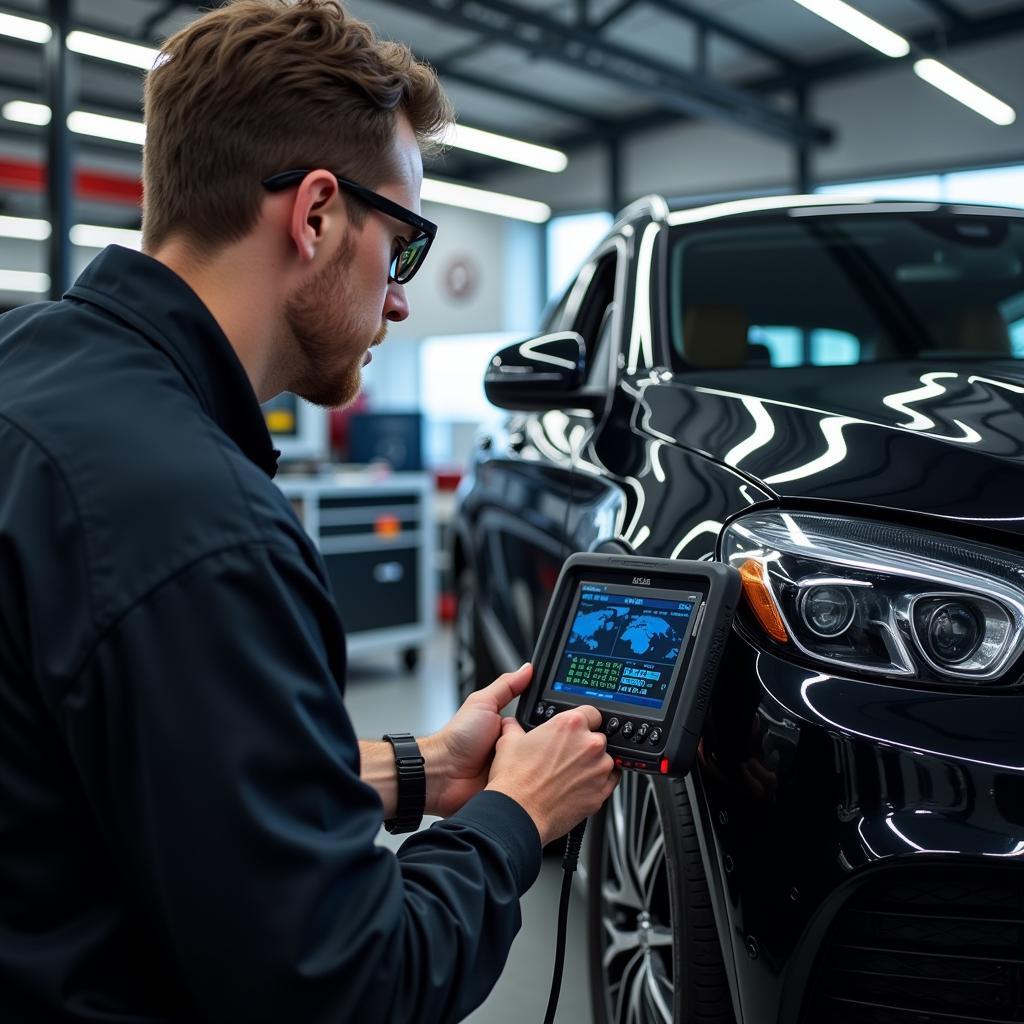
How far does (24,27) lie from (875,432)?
6529 millimetres

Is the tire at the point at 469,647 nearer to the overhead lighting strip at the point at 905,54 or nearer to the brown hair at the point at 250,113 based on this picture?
the brown hair at the point at 250,113

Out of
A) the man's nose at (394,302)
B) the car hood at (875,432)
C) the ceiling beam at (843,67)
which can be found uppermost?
the ceiling beam at (843,67)

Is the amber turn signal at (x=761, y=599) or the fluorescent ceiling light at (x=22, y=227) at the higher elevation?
the fluorescent ceiling light at (x=22, y=227)

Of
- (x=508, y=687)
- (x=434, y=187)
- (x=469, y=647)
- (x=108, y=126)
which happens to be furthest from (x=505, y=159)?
(x=508, y=687)

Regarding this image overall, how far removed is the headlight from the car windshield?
3.19 ft

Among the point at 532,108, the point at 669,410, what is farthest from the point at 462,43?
the point at 669,410

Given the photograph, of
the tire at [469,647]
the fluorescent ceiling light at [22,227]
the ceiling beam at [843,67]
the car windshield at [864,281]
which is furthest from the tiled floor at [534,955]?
the fluorescent ceiling light at [22,227]

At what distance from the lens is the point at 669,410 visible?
155 cm

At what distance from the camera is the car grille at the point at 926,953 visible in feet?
3.31

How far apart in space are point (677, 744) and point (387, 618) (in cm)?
420

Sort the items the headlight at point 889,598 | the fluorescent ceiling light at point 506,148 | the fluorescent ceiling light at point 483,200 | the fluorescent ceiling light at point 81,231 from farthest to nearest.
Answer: the fluorescent ceiling light at point 81,231 → the fluorescent ceiling light at point 483,200 → the fluorescent ceiling light at point 506,148 → the headlight at point 889,598

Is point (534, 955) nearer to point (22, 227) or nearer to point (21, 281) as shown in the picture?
point (22, 227)

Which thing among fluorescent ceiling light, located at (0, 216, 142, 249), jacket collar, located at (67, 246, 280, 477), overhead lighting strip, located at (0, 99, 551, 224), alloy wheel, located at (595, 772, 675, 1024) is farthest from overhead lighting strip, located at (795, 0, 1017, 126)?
fluorescent ceiling light, located at (0, 216, 142, 249)

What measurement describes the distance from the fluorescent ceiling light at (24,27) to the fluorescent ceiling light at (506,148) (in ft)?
11.1
